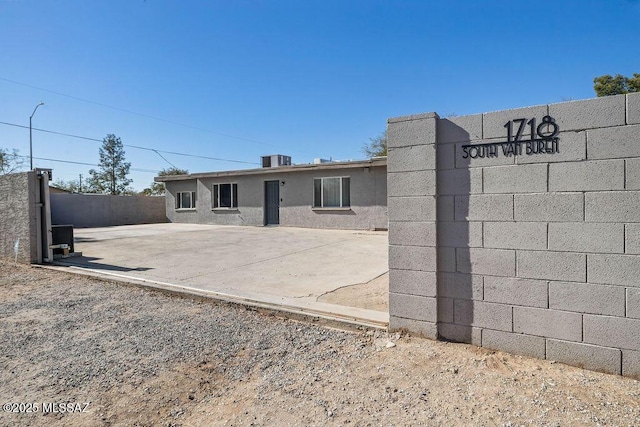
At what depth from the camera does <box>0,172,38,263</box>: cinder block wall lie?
Result: 786cm

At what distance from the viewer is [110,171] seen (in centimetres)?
4534

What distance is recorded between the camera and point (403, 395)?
243 cm

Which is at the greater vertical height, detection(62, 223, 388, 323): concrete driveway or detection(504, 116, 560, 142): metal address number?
detection(504, 116, 560, 142): metal address number

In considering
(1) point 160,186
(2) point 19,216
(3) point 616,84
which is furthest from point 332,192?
(1) point 160,186

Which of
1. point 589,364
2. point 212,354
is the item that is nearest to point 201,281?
point 212,354

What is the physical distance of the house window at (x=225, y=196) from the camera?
741 inches

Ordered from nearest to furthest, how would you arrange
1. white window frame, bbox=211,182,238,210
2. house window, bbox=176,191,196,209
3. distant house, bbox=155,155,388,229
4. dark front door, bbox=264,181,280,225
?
1. distant house, bbox=155,155,388,229
2. dark front door, bbox=264,181,280,225
3. white window frame, bbox=211,182,238,210
4. house window, bbox=176,191,196,209

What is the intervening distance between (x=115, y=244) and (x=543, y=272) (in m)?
11.8

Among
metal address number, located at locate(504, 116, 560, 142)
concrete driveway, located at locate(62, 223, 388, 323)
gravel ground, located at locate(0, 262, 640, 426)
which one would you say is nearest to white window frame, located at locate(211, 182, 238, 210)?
concrete driveway, located at locate(62, 223, 388, 323)

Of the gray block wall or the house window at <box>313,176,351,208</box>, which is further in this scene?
the gray block wall

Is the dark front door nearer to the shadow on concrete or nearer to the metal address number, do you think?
the shadow on concrete

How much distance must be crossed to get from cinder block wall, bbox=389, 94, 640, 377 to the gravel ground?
0.84 ft

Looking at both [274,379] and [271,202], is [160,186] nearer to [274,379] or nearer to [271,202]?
[271,202]

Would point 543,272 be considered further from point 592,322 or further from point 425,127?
point 425,127
